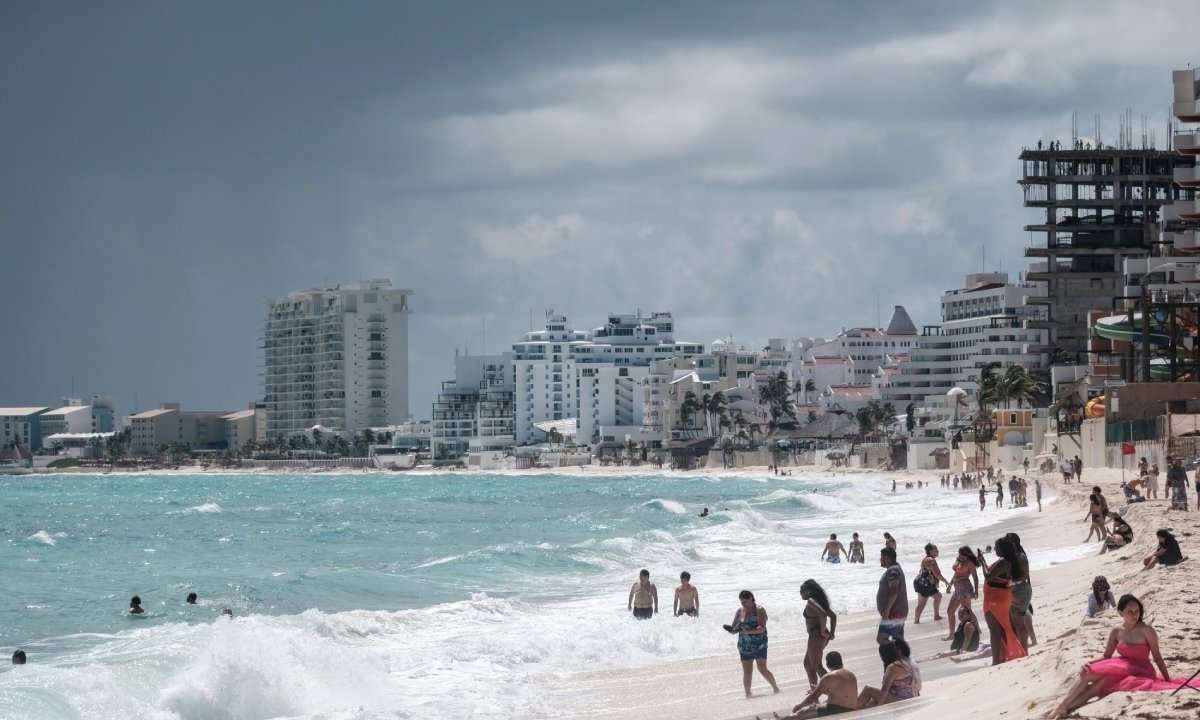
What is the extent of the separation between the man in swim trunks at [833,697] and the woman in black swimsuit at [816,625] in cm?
134

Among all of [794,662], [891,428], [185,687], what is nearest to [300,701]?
[185,687]

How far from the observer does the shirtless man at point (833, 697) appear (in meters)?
13.7

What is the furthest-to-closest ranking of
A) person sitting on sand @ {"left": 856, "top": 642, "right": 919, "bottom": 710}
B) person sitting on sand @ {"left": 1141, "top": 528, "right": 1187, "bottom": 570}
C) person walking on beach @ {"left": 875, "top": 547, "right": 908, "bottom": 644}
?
person sitting on sand @ {"left": 1141, "top": 528, "right": 1187, "bottom": 570}
person walking on beach @ {"left": 875, "top": 547, "right": 908, "bottom": 644}
person sitting on sand @ {"left": 856, "top": 642, "right": 919, "bottom": 710}

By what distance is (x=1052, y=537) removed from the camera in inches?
1404

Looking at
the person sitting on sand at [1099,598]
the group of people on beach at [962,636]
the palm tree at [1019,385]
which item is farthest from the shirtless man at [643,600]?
the palm tree at [1019,385]

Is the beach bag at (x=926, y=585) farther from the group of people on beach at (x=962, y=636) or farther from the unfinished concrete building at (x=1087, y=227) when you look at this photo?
Result: the unfinished concrete building at (x=1087, y=227)

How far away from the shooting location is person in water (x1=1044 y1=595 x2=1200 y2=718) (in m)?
10.5

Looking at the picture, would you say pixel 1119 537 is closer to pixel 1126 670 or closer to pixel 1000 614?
pixel 1000 614

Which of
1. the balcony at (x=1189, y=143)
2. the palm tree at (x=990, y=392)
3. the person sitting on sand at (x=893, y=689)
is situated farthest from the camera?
the palm tree at (x=990, y=392)

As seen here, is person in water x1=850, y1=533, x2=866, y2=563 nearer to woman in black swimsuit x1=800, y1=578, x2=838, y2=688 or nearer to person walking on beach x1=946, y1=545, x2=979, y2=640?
person walking on beach x1=946, y1=545, x2=979, y2=640

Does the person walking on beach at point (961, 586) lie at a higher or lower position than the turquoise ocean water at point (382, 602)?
higher

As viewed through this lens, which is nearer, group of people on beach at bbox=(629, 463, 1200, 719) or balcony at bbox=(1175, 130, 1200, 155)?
group of people on beach at bbox=(629, 463, 1200, 719)

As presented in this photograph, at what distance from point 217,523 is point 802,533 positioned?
32.6 m

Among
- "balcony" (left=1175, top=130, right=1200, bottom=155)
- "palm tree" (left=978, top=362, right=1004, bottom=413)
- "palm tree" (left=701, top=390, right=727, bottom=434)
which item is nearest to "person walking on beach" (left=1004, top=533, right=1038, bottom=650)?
"balcony" (left=1175, top=130, right=1200, bottom=155)
